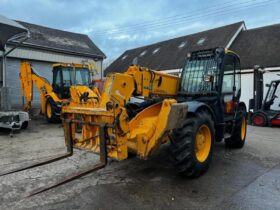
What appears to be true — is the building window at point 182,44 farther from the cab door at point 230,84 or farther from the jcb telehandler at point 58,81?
the cab door at point 230,84

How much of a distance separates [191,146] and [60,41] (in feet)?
51.7

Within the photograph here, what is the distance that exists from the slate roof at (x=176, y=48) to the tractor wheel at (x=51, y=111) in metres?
10.4

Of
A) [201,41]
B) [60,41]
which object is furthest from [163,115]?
[201,41]

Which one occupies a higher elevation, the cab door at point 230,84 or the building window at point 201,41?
the building window at point 201,41

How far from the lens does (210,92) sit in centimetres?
520

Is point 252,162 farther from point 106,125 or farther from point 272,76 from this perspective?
point 272,76

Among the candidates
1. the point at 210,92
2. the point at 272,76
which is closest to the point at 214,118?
the point at 210,92

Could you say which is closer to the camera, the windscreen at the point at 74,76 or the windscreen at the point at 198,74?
the windscreen at the point at 198,74

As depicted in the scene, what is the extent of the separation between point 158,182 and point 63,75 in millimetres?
8049

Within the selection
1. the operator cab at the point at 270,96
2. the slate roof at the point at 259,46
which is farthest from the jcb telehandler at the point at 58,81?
the slate roof at the point at 259,46

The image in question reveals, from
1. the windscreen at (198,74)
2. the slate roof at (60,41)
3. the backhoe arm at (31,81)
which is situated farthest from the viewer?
the slate roof at (60,41)

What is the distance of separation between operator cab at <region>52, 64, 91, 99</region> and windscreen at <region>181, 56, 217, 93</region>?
6540 millimetres

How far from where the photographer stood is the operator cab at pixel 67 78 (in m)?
10.9

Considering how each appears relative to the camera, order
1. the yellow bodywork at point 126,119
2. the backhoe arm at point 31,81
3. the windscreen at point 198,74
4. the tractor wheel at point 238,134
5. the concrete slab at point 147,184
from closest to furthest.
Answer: the concrete slab at point 147,184
the yellow bodywork at point 126,119
the windscreen at point 198,74
the tractor wheel at point 238,134
the backhoe arm at point 31,81
